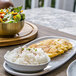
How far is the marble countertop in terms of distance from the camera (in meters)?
2.08

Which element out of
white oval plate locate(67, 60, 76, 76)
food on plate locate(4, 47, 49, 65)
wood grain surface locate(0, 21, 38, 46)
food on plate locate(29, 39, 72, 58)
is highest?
food on plate locate(4, 47, 49, 65)

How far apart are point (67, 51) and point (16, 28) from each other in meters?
0.40

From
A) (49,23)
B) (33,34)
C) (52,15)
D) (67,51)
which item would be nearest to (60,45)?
(67,51)

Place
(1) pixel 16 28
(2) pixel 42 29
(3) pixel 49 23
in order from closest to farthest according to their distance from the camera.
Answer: (1) pixel 16 28 → (2) pixel 42 29 → (3) pixel 49 23

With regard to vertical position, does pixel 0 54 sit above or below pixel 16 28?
below

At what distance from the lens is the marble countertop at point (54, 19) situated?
2080 mm

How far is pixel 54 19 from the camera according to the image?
2.36 metres

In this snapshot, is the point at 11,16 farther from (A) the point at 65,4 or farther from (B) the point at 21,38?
(A) the point at 65,4

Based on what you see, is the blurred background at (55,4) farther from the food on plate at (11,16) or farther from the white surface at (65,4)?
the food on plate at (11,16)

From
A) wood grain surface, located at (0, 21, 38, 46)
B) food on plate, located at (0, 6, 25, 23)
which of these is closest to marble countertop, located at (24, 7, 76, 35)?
wood grain surface, located at (0, 21, 38, 46)

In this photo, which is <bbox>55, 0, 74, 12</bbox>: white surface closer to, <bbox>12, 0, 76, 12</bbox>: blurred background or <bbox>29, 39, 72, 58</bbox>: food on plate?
<bbox>12, 0, 76, 12</bbox>: blurred background

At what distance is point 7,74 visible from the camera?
104 cm

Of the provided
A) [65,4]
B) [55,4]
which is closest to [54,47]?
[55,4]

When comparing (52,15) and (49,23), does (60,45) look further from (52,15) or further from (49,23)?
(52,15)
